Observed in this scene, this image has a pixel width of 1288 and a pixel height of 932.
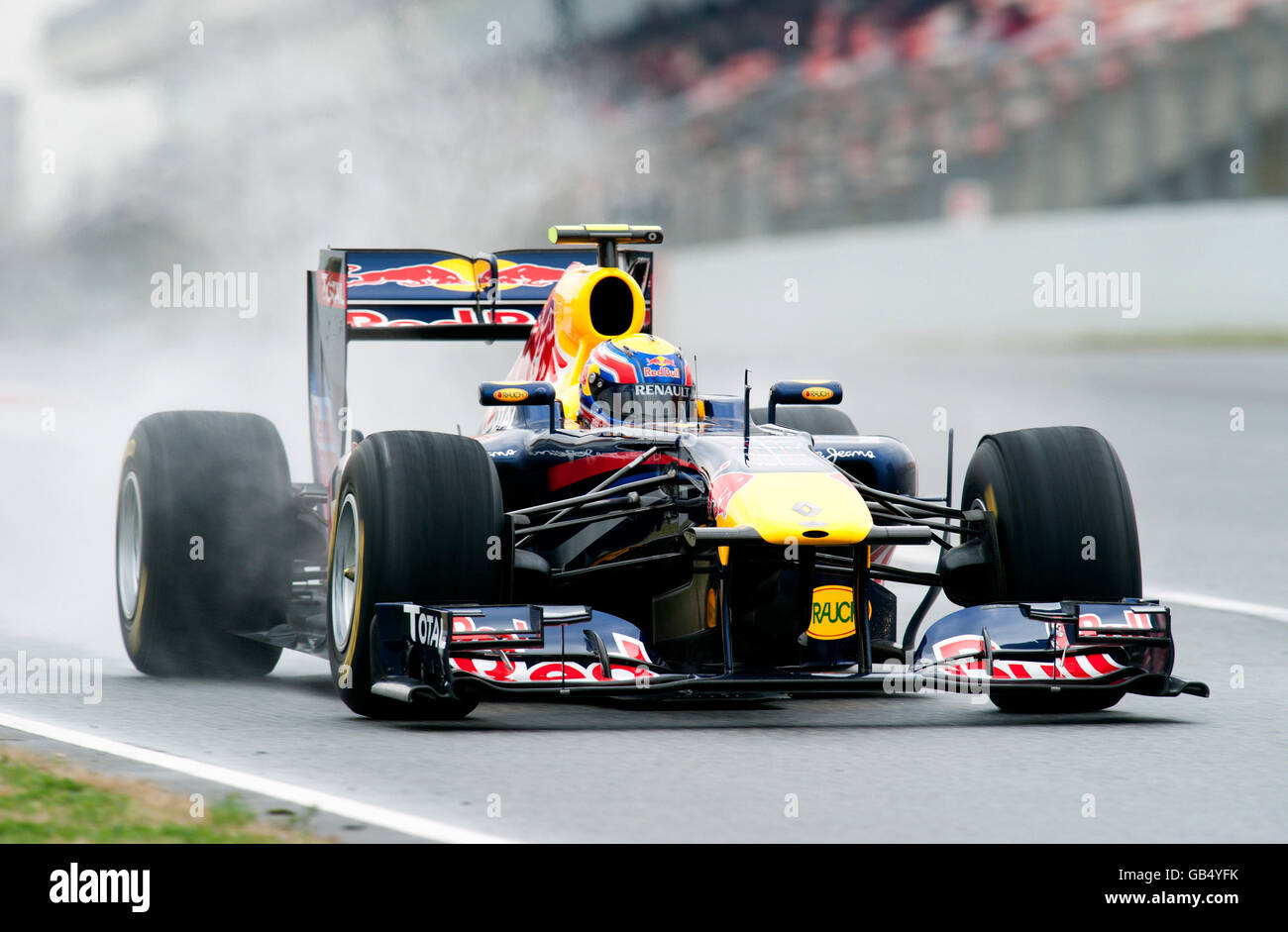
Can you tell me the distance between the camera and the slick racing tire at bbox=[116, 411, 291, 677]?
370 inches

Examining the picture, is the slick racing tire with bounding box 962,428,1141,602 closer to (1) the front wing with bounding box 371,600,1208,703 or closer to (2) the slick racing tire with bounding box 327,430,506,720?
(1) the front wing with bounding box 371,600,1208,703

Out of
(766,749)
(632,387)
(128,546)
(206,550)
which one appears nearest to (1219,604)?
(632,387)

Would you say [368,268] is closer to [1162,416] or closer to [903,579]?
[903,579]

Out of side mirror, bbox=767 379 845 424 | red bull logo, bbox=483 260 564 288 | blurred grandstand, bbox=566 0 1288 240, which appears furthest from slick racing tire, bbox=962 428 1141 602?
blurred grandstand, bbox=566 0 1288 240

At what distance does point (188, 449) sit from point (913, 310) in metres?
18.8

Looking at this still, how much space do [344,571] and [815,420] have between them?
10.2ft

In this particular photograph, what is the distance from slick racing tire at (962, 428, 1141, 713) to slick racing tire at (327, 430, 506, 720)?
1906mm

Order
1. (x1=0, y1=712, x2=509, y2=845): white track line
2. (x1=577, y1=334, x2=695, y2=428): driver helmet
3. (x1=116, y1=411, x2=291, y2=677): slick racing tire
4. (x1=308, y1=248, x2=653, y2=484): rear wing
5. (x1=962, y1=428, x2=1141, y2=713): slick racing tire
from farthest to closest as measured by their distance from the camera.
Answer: (x1=308, y1=248, x2=653, y2=484): rear wing, (x1=116, y1=411, x2=291, y2=677): slick racing tire, (x1=577, y1=334, x2=695, y2=428): driver helmet, (x1=962, y1=428, x2=1141, y2=713): slick racing tire, (x1=0, y1=712, x2=509, y2=845): white track line

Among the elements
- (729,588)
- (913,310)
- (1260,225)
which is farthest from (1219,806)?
(913,310)

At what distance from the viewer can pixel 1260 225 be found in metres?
23.4

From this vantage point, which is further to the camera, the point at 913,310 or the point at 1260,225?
the point at 913,310

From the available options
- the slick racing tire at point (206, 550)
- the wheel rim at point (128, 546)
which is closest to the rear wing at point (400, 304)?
the slick racing tire at point (206, 550)

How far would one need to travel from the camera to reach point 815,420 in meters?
10.5

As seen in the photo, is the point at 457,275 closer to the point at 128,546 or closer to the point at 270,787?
the point at 128,546
